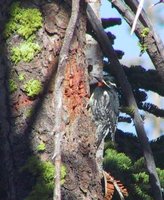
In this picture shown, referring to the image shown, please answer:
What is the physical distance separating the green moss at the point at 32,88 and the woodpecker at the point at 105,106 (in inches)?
23.3

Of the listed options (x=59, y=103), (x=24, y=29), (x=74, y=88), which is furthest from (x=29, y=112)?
(x=59, y=103)

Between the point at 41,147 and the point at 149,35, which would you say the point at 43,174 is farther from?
the point at 149,35

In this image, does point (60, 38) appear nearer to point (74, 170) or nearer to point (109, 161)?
point (74, 170)

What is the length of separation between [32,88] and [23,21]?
0.27 meters

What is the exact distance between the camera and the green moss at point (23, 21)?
2.31 m

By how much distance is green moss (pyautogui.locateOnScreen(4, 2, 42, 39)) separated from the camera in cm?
231

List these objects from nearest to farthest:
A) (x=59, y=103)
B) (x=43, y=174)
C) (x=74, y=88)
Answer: (x=59, y=103), (x=43, y=174), (x=74, y=88)

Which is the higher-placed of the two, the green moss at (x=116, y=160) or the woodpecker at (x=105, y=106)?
the woodpecker at (x=105, y=106)

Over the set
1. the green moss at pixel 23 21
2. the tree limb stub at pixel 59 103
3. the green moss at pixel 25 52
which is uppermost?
the tree limb stub at pixel 59 103

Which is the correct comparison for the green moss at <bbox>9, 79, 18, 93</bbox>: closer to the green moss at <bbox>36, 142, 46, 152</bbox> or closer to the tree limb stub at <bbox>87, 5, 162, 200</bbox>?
the green moss at <bbox>36, 142, 46, 152</bbox>

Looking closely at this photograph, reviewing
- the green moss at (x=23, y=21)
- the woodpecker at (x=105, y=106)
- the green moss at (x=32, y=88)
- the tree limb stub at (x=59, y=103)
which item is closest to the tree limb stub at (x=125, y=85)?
the woodpecker at (x=105, y=106)

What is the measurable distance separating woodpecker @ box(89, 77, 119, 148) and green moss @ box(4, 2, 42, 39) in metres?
0.58

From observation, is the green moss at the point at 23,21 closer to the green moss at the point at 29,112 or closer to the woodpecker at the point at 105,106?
the green moss at the point at 29,112

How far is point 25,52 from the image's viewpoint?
227cm
